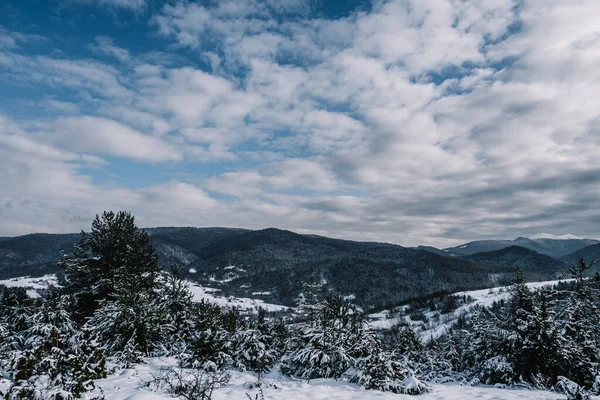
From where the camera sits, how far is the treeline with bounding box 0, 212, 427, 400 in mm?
8453

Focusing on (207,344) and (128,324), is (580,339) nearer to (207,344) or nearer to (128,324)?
(207,344)

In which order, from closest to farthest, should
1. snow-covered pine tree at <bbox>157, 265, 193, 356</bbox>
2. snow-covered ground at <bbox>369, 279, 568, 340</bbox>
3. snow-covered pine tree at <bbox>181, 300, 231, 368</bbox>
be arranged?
snow-covered pine tree at <bbox>181, 300, 231, 368</bbox> → snow-covered pine tree at <bbox>157, 265, 193, 356</bbox> → snow-covered ground at <bbox>369, 279, 568, 340</bbox>

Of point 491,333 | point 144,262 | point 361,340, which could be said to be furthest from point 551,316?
point 144,262

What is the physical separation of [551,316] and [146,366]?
18.5 meters

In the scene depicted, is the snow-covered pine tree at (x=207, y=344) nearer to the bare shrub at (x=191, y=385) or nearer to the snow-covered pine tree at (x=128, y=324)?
the bare shrub at (x=191, y=385)

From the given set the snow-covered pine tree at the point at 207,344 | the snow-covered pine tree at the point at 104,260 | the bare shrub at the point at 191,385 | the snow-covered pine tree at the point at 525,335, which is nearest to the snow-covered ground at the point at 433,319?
the snow-covered pine tree at the point at 104,260

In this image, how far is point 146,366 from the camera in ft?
49.4

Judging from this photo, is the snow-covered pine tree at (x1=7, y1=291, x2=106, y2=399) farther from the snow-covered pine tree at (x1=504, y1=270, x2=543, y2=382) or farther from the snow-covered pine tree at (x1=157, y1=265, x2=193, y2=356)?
the snow-covered pine tree at (x1=504, y1=270, x2=543, y2=382)

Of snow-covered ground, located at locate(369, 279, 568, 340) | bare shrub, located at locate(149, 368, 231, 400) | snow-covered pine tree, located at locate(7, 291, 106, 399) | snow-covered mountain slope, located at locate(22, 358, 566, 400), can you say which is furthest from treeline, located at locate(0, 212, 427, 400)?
snow-covered ground, located at locate(369, 279, 568, 340)

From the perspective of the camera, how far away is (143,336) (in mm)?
17031

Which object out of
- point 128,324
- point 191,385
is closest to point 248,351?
point 128,324

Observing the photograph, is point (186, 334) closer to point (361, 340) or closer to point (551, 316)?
point (361, 340)

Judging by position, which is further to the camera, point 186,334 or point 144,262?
point 144,262

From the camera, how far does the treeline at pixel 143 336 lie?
8453 millimetres
